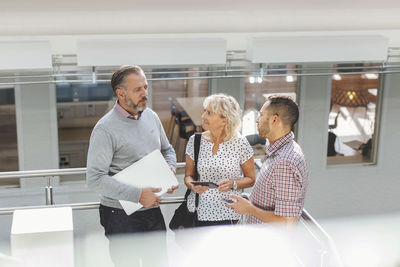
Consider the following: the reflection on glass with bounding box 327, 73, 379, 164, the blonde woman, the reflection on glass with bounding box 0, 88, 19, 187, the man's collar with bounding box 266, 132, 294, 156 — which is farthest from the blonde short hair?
the reflection on glass with bounding box 327, 73, 379, 164

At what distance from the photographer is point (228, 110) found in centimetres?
205

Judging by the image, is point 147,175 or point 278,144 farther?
point 147,175

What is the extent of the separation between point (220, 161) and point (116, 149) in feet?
1.38

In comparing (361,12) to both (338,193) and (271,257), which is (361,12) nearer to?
(271,257)

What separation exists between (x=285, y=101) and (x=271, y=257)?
0.94m

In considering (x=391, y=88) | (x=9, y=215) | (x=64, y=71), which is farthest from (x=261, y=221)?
(x=391, y=88)

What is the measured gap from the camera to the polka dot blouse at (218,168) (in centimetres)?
201

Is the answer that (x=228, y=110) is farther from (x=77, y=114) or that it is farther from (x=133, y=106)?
(x=77, y=114)

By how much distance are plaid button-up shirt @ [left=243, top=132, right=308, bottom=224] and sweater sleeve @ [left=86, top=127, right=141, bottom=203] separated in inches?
19.5

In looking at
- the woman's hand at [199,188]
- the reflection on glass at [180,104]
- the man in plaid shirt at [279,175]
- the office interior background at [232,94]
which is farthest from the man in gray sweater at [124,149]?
the reflection on glass at [180,104]

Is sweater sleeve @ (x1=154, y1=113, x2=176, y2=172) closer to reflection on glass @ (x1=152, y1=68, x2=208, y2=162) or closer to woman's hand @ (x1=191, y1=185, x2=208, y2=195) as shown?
woman's hand @ (x1=191, y1=185, x2=208, y2=195)

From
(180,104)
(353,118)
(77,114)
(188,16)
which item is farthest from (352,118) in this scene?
(188,16)

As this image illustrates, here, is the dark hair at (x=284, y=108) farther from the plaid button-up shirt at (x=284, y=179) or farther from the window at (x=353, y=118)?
the window at (x=353, y=118)

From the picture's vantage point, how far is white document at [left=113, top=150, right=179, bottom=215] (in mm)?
1843
